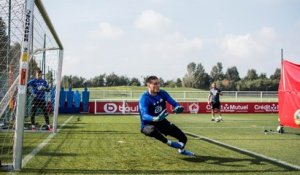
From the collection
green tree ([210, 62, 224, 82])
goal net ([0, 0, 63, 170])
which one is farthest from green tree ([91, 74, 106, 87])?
goal net ([0, 0, 63, 170])

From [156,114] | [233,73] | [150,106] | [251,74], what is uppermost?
[233,73]

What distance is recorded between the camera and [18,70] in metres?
9.02

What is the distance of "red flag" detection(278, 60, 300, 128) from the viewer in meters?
13.8

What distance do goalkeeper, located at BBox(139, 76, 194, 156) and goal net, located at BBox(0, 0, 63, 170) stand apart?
2.34 meters

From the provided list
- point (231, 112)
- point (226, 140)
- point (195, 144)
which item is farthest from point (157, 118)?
point (231, 112)

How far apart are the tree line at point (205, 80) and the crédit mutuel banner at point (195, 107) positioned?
3481 centimetres

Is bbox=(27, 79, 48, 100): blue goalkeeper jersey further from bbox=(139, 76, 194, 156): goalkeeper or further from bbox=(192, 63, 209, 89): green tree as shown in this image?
bbox=(192, 63, 209, 89): green tree

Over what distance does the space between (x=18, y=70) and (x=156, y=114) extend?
3.16 meters

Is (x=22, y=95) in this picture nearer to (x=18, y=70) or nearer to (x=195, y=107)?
(x=18, y=70)

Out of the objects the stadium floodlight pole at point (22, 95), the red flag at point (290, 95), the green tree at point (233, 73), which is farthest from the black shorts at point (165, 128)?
the green tree at point (233, 73)

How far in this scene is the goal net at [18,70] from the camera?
→ 677 centimetres

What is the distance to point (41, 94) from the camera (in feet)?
47.1

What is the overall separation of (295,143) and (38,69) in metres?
8.91

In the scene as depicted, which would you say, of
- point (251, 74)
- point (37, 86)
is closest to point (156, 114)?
point (37, 86)
